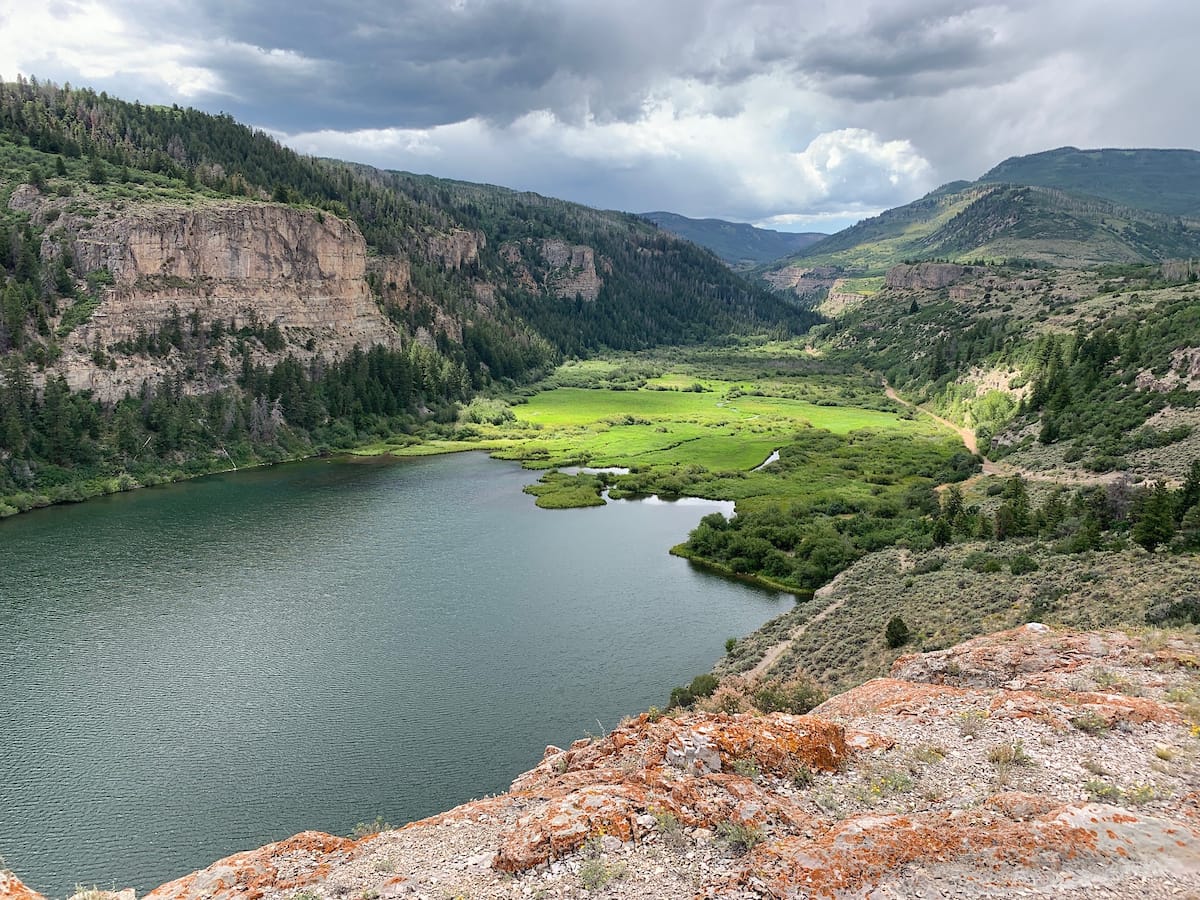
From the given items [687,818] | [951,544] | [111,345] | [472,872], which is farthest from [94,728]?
[111,345]

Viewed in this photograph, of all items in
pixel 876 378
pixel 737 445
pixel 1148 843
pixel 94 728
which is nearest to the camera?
pixel 1148 843

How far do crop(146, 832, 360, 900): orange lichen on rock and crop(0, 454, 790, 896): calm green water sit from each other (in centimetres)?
1325

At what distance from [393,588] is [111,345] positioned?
65315 millimetres

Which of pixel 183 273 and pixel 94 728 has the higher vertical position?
pixel 183 273

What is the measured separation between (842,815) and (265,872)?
426 inches

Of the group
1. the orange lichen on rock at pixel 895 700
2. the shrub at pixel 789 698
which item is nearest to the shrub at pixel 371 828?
the orange lichen on rock at pixel 895 700

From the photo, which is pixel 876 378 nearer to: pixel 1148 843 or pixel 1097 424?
pixel 1097 424

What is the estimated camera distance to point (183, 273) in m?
106

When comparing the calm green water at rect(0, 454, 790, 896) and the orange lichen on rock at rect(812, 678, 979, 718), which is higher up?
the orange lichen on rock at rect(812, 678, 979, 718)

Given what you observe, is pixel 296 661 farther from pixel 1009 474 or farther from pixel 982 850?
pixel 1009 474

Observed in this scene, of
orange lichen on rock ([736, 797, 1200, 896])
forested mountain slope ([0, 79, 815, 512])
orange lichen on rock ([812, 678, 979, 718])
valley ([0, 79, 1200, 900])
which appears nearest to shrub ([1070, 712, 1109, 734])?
valley ([0, 79, 1200, 900])

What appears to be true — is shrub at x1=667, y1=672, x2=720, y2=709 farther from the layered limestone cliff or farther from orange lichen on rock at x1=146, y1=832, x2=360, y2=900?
the layered limestone cliff

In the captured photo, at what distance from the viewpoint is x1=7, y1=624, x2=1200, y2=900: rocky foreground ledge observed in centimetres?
1063

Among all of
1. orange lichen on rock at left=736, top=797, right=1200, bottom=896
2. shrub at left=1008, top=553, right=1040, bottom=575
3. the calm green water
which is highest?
orange lichen on rock at left=736, top=797, right=1200, bottom=896
